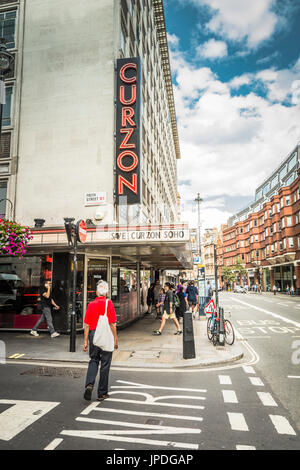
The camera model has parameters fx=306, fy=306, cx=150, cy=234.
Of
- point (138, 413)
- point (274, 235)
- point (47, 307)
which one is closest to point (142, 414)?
point (138, 413)

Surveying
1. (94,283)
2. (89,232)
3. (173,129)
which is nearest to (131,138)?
(89,232)

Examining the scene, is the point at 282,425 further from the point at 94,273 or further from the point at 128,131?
the point at 128,131

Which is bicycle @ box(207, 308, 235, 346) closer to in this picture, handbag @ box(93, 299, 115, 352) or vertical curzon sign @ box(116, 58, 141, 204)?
handbag @ box(93, 299, 115, 352)

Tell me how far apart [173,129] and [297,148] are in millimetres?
20671

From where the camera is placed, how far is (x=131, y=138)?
12.7 metres

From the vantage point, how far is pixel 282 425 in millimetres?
4102

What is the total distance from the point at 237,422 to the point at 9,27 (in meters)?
19.0

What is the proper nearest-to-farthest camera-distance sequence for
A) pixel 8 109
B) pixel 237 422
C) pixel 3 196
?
pixel 237 422
pixel 3 196
pixel 8 109

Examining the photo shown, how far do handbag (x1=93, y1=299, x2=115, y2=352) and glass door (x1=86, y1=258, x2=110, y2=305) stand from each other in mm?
7518

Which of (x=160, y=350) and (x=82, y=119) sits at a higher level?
(x=82, y=119)

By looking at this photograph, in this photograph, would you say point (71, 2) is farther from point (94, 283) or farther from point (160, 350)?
point (160, 350)

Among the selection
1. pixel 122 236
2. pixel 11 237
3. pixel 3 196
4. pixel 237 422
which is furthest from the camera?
pixel 3 196

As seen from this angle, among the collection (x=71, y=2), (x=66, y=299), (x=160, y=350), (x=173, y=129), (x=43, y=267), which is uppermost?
(x=173, y=129)

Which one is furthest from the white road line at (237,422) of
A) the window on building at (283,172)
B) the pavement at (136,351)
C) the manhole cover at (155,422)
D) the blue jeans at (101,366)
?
the window on building at (283,172)
